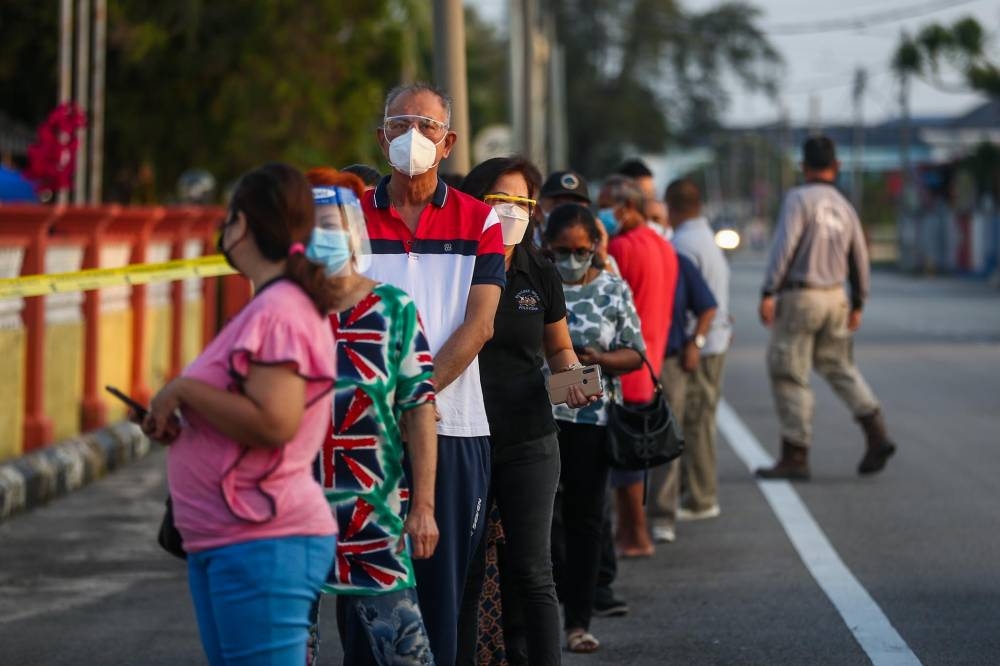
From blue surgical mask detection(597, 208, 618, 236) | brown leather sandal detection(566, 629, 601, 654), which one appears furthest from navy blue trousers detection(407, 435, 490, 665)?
blue surgical mask detection(597, 208, 618, 236)

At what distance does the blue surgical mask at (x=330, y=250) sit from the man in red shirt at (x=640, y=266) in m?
4.29

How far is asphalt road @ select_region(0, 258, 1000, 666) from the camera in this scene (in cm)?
748

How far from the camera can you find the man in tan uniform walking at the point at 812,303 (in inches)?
482

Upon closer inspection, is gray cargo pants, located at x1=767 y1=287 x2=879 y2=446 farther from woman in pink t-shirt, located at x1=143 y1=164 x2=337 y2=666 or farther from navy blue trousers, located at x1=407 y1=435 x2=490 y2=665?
woman in pink t-shirt, located at x1=143 y1=164 x2=337 y2=666

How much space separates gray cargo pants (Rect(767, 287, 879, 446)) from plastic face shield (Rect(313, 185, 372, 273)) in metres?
7.69

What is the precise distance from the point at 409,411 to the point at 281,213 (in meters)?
0.79

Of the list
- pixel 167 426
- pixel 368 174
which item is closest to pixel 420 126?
pixel 368 174

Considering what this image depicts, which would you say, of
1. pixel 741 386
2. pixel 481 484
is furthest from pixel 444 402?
pixel 741 386

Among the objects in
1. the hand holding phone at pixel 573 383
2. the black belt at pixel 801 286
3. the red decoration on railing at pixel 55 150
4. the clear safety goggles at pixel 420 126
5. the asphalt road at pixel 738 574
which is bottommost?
the asphalt road at pixel 738 574

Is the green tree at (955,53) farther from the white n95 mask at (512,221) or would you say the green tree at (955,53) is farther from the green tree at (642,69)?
the white n95 mask at (512,221)

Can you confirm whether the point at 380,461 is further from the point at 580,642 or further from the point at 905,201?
the point at 905,201

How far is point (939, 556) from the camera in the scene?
9391 mm

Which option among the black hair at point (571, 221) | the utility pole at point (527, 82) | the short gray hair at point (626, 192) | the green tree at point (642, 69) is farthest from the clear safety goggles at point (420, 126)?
the green tree at point (642, 69)

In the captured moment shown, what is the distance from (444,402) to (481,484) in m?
0.25
